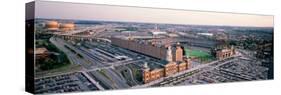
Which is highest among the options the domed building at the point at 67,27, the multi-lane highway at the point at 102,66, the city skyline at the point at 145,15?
the city skyline at the point at 145,15

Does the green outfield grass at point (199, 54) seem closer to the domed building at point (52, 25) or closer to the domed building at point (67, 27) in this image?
the domed building at point (67, 27)

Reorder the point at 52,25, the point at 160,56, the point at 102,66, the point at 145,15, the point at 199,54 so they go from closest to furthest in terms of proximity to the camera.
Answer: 1. the point at 52,25
2. the point at 102,66
3. the point at 145,15
4. the point at 160,56
5. the point at 199,54

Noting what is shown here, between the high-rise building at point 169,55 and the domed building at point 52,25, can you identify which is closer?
the domed building at point 52,25

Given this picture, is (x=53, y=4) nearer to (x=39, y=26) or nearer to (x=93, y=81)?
(x=39, y=26)

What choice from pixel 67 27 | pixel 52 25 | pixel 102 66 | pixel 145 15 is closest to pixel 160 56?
pixel 145 15

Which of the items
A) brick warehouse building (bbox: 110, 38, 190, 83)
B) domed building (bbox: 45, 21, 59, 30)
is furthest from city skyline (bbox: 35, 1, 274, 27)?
brick warehouse building (bbox: 110, 38, 190, 83)

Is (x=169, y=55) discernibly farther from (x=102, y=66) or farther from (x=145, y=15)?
(x=102, y=66)

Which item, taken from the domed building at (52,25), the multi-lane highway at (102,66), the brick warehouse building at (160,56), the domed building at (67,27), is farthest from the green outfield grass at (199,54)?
the domed building at (52,25)
